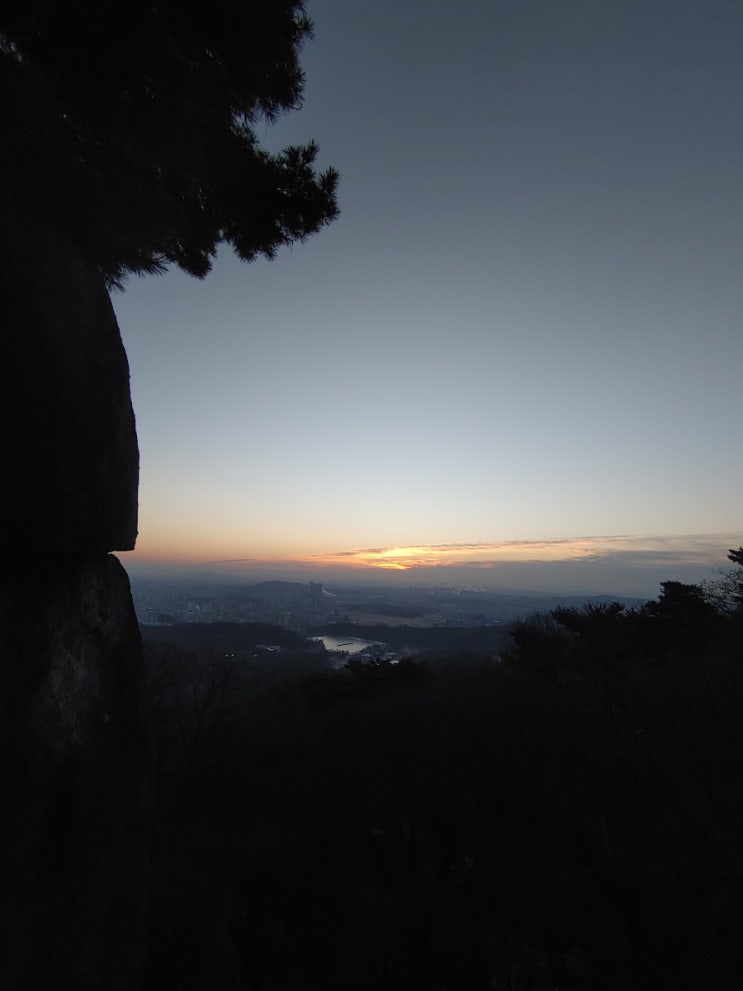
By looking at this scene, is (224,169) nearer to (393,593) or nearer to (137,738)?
(137,738)

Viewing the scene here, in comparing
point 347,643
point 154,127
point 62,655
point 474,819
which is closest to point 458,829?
point 474,819

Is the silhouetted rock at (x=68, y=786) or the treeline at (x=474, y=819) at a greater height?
the silhouetted rock at (x=68, y=786)

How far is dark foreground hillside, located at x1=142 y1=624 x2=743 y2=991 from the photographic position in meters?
8.12

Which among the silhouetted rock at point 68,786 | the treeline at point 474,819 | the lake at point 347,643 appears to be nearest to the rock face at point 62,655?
the silhouetted rock at point 68,786

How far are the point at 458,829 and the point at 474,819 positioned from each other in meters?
1.05

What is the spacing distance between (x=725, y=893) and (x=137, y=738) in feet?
42.8

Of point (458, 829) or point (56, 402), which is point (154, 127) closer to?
point (56, 402)

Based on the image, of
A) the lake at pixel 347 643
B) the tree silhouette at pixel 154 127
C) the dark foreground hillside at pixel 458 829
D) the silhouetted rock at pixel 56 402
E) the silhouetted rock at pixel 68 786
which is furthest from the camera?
the lake at pixel 347 643

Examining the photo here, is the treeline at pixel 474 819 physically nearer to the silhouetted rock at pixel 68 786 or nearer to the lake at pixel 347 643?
the silhouetted rock at pixel 68 786

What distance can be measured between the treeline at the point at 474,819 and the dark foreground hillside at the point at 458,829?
0.07m

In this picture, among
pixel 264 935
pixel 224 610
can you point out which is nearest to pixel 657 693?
pixel 264 935

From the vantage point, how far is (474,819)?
15.5 meters

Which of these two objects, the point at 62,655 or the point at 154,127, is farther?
the point at 154,127

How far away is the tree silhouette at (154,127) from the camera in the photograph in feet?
9.07
